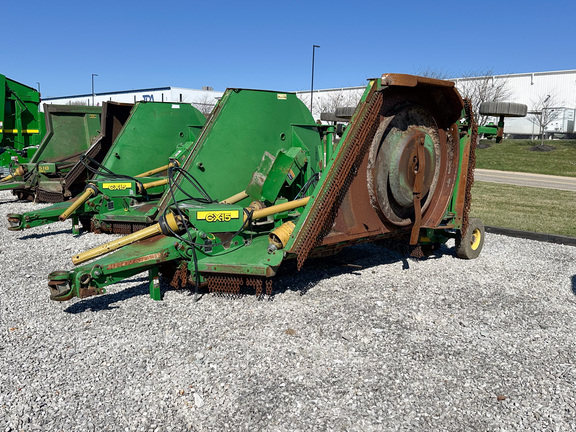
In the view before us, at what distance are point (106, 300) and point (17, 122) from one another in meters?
9.93

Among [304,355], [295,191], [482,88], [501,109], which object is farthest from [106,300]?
[482,88]

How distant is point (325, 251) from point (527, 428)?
236cm

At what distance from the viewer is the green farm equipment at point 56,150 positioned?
986cm

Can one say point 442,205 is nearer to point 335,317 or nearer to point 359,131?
point 359,131

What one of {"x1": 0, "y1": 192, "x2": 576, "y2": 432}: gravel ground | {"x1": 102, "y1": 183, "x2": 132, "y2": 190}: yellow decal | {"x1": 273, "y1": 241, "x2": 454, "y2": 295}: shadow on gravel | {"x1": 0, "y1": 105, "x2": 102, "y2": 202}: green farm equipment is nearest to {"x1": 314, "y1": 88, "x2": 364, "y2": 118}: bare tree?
{"x1": 0, "y1": 105, "x2": 102, "y2": 202}: green farm equipment

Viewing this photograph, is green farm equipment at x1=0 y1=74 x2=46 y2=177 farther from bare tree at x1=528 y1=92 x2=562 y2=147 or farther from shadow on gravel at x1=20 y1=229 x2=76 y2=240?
bare tree at x1=528 y1=92 x2=562 y2=147

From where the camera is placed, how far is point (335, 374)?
3338 millimetres

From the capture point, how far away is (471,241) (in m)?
6.20

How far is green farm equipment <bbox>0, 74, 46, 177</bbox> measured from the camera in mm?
12125

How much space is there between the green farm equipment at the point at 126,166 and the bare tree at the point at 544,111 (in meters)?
30.2

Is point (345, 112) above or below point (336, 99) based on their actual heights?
below

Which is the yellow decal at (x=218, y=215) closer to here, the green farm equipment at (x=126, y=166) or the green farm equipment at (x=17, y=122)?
the green farm equipment at (x=126, y=166)

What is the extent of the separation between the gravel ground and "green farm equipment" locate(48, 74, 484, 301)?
0.41 metres

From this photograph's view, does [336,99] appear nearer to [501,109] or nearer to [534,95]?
[534,95]
